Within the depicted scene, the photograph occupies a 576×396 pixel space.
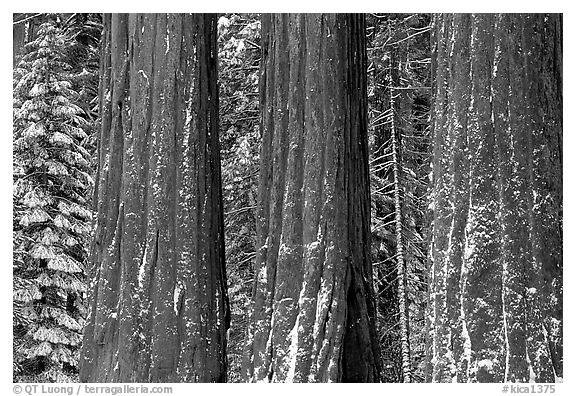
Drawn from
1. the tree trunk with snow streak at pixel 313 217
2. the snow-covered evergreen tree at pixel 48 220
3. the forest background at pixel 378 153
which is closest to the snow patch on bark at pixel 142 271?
the tree trunk with snow streak at pixel 313 217

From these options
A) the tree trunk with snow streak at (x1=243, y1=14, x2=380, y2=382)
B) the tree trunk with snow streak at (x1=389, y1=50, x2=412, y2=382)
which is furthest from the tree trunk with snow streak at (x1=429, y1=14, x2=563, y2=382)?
the tree trunk with snow streak at (x1=389, y1=50, x2=412, y2=382)

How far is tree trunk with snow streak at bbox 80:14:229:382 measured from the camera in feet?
17.5

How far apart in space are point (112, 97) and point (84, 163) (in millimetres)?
7013

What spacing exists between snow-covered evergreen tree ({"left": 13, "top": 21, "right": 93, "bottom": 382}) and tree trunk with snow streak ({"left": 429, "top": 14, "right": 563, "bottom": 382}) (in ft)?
28.8

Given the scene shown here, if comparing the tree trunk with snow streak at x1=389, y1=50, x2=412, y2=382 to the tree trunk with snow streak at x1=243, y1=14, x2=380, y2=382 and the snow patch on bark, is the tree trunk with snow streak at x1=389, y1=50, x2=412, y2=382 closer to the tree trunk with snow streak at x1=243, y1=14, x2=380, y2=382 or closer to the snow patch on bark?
the tree trunk with snow streak at x1=243, y1=14, x2=380, y2=382

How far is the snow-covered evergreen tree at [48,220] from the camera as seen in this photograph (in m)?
11.9

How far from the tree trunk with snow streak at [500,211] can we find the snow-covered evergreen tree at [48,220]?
8778 millimetres

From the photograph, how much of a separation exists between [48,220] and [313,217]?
8.36m

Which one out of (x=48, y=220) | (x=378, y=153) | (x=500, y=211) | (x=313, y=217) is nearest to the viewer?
(x=500, y=211)

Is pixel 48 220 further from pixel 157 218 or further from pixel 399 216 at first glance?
pixel 157 218

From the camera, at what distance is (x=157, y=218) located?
17.7ft

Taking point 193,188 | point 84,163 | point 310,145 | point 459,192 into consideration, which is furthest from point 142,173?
point 84,163

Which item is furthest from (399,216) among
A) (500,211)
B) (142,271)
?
(500,211)

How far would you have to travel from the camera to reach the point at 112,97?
5.72 metres
